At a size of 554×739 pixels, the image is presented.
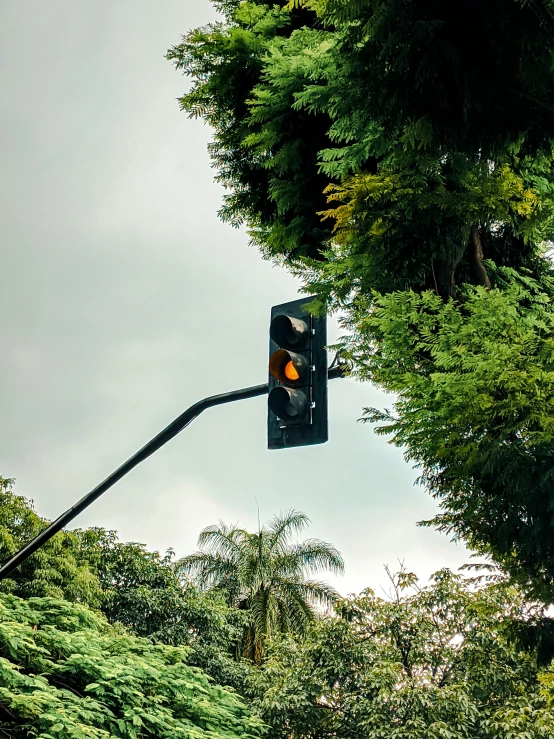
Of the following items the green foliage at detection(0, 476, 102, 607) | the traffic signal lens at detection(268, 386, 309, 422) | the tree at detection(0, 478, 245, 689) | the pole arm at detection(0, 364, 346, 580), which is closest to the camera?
the traffic signal lens at detection(268, 386, 309, 422)

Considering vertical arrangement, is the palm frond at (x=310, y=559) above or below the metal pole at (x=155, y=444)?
above

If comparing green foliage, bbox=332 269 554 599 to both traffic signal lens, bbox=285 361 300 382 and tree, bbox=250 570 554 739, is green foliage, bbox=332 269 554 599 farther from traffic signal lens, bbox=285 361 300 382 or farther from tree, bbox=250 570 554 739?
tree, bbox=250 570 554 739

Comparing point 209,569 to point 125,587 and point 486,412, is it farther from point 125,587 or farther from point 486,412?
point 486,412

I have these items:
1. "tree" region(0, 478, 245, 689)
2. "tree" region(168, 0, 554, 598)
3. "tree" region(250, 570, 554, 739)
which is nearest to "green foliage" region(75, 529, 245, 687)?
"tree" region(0, 478, 245, 689)

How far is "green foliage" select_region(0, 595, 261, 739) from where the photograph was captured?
745 cm

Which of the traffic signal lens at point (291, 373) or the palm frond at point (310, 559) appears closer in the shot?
the traffic signal lens at point (291, 373)

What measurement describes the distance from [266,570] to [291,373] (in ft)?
60.0

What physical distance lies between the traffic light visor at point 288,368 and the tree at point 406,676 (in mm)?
9622

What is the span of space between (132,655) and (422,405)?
20.5ft

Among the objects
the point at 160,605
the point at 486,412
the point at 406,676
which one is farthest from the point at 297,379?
the point at 160,605

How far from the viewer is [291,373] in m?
3.73

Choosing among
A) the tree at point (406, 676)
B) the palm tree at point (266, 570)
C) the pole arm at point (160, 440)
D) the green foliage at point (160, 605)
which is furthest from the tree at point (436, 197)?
the palm tree at point (266, 570)

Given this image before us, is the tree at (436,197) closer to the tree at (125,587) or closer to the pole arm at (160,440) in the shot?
the pole arm at (160,440)

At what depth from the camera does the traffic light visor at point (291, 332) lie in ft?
12.4
